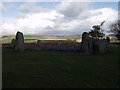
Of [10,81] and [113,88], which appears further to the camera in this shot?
[10,81]

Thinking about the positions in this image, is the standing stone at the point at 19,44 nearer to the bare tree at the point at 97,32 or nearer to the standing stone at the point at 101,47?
the standing stone at the point at 101,47

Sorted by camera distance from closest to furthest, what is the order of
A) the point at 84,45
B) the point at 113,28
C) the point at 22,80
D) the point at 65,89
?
the point at 65,89, the point at 22,80, the point at 84,45, the point at 113,28

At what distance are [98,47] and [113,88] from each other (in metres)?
15.1

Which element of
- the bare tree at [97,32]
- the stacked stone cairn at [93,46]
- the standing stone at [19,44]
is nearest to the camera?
the stacked stone cairn at [93,46]

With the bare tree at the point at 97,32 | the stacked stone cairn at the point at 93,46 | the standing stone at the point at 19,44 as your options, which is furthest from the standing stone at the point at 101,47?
the bare tree at the point at 97,32

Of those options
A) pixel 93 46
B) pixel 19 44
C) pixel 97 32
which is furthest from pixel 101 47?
pixel 97 32

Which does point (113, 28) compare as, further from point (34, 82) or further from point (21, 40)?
point (34, 82)

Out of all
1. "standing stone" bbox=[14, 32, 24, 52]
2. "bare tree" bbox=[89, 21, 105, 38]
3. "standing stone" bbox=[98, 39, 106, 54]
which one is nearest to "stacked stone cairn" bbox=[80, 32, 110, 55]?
"standing stone" bbox=[98, 39, 106, 54]

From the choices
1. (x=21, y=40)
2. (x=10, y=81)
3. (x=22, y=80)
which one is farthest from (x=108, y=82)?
(x=21, y=40)

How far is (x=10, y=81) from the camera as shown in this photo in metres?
7.95

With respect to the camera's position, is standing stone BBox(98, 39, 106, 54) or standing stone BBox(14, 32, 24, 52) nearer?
standing stone BBox(14, 32, 24, 52)

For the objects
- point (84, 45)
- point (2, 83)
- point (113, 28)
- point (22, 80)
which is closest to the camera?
point (2, 83)

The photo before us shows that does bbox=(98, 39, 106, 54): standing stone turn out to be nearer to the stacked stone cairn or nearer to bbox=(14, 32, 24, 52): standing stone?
the stacked stone cairn

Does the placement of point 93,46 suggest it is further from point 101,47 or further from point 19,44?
point 19,44
